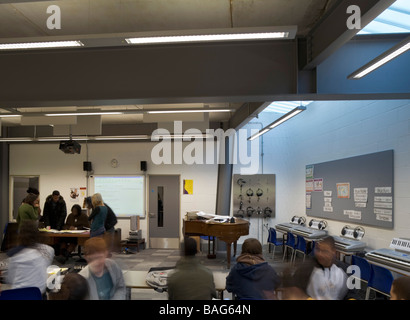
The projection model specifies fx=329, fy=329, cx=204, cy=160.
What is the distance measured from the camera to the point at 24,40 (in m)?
2.99

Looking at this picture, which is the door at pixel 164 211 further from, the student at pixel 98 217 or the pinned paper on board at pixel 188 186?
the student at pixel 98 217

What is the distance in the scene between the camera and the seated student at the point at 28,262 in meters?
2.85

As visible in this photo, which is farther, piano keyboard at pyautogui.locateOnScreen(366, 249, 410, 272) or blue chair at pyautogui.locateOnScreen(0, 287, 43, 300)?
piano keyboard at pyautogui.locateOnScreen(366, 249, 410, 272)

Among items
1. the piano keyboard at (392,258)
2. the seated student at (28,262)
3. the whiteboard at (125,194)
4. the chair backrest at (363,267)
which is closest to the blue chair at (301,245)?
the piano keyboard at (392,258)

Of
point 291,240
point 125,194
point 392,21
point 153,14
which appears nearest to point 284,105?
point 291,240

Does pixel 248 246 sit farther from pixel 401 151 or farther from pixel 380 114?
pixel 380 114

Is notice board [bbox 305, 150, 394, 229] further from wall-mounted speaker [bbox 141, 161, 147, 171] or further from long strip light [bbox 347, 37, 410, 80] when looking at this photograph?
wall-mounted speaker [bbox 141, 161, 147, 171]

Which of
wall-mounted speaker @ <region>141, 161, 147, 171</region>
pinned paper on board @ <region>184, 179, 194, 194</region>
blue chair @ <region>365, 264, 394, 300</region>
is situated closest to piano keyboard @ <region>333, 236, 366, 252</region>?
blue chair @ <region>365, 264, 394, 300</region>

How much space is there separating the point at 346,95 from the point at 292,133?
18.1 ft

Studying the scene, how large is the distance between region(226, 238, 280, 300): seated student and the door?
280 inches

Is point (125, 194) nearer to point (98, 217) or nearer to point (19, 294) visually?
point (98, 217)

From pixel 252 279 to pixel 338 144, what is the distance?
504 cm

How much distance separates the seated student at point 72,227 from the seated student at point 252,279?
A: 5.94 m

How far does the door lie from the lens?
9.85 metres
